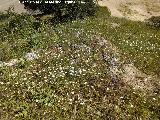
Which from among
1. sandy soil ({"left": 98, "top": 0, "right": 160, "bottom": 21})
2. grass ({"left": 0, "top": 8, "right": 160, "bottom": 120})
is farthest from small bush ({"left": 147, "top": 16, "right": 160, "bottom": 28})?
grass ({"left": 0, "top": 8, "right": 160, "bottom": 120})

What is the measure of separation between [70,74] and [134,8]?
2359 centimetres

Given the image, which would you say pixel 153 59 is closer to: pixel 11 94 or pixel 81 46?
pixel 81 46

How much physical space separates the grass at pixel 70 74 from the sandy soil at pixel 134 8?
1190 centimetres

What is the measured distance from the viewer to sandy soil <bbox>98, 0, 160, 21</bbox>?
40.2 m

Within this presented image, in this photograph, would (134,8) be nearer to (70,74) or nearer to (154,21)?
(154,21)

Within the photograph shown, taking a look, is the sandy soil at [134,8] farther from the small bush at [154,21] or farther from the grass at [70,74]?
the grass at [70,74]

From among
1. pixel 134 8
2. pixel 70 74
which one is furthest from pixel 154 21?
pixel 70 74

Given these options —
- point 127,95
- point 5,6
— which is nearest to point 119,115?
point 127,95

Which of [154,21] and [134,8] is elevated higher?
[134,8]

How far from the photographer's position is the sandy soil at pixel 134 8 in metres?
40.2

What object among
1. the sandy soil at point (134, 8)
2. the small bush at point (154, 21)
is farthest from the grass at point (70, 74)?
the sandy soil at point (134, 8)

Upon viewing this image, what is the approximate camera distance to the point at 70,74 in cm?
2094

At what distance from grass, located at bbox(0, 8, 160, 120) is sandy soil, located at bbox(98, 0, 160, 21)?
1190 centimetres

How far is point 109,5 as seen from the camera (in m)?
42.6
